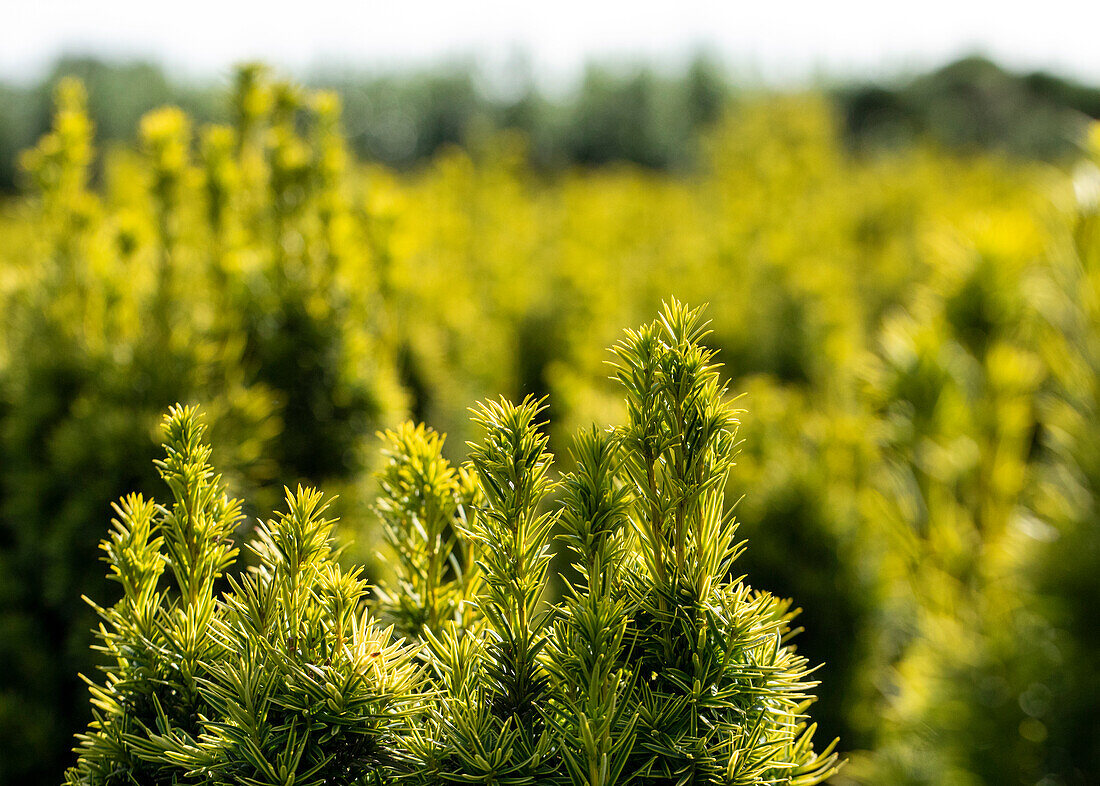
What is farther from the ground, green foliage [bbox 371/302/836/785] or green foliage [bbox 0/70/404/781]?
green foliage [bbox 371/302/836/785]

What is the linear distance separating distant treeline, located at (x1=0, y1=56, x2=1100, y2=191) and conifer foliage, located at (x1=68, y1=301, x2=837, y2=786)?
17.2 m

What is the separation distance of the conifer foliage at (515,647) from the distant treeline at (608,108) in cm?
1717

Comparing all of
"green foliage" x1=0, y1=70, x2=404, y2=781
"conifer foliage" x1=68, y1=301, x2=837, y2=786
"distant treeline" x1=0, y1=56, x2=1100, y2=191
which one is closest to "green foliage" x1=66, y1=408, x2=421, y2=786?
"conifer foliage" x1=68, y1=301, x2=837, y2=786

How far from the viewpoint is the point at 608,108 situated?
31422 millimetres

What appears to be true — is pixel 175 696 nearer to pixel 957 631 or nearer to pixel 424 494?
pixel 424 494

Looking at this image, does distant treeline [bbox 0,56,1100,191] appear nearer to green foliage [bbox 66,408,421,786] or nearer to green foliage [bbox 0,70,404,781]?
green foliage [bbox 0,70,404,781]

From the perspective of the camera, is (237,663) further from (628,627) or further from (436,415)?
(436,415)

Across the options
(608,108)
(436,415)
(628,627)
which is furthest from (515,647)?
(608,108)

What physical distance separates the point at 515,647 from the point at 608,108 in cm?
3312

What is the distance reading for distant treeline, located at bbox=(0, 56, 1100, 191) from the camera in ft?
66.6

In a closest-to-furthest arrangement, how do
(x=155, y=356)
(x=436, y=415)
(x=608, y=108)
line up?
(x=155, y=356) < (x=436, y=415) < (x=608, y=108)

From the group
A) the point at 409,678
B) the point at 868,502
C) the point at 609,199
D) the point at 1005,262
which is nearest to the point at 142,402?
the point at 409,678

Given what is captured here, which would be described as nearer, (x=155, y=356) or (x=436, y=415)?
(x=155, y=356)

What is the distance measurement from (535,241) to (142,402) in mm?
5108
